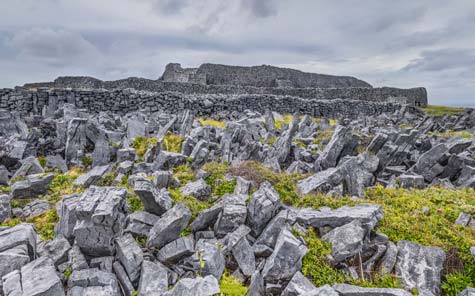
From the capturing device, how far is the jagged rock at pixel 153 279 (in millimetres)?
3615

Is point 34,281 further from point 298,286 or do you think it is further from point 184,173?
point 184,173

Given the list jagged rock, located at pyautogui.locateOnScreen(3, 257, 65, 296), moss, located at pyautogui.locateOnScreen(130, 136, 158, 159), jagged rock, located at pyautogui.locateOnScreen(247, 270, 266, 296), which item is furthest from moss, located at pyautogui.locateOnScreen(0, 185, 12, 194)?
jagged rock, located at pyautogui.locateOnScreen(247, 270, 266, 296)

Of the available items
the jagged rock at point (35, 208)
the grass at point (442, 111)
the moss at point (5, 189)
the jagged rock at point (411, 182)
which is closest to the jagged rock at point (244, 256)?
the jagged rock at point (35, 208)

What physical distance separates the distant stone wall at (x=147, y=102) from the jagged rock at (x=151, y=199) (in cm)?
1399

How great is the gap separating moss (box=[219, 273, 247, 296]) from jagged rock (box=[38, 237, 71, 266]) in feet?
6.63

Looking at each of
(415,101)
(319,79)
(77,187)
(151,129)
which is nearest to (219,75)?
(319,79)

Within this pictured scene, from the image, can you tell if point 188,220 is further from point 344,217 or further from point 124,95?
point 124,95

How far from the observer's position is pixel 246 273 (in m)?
4.16

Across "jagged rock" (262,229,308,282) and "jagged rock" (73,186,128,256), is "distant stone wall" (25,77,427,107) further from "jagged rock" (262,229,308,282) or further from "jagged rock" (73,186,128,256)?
"jagged rock" (262,229,308,282)

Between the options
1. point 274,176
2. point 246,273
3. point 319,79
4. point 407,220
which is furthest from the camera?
point 319,79

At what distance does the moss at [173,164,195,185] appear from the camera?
22.4 ft

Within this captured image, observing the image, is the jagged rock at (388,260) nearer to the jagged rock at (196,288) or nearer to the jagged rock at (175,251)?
the jagged rock at (196,288)

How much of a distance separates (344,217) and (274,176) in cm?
200

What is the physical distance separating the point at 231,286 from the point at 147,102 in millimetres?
16683
